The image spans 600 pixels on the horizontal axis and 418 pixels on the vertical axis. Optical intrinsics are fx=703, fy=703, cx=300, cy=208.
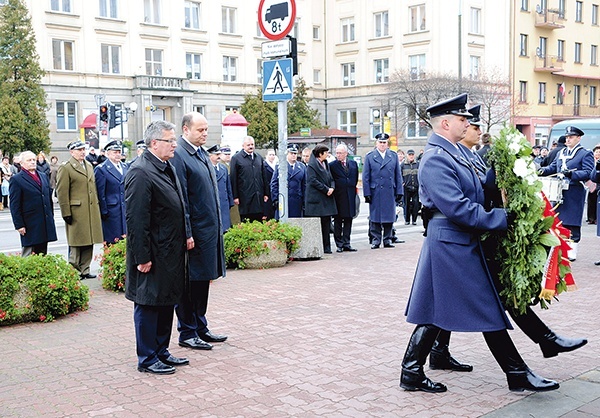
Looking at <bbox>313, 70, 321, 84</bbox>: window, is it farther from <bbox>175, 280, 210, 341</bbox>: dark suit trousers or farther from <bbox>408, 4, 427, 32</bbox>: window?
<bbox>175, 280, 210, 341</bbox>: dark suit trousers

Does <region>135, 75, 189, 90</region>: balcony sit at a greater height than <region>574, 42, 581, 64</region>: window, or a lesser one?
lesser

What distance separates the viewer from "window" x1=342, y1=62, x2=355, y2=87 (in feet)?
183

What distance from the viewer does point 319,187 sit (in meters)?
12.5

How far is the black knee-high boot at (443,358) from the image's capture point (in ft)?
18.6

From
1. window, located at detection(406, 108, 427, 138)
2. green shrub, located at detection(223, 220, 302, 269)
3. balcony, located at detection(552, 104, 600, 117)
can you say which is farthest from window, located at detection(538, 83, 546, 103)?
green shrub, located at detection(223, 220, 302, 269)

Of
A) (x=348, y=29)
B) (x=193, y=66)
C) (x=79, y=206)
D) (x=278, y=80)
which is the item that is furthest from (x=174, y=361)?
(x=348, y=29)

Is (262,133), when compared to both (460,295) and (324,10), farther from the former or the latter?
(460,295)

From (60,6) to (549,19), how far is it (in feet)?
116

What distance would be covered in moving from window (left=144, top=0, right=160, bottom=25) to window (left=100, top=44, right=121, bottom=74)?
3000 millimetres

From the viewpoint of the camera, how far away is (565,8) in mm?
55531

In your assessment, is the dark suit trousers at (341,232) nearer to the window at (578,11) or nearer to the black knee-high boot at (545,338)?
the black knee-high boot at (545,338)

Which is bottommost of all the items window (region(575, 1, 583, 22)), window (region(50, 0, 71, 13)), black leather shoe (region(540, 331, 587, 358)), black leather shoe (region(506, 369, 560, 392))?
black leather shoe (region(506, 369, 560, 392))

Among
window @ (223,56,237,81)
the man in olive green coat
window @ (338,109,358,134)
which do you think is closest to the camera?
the man in olive green coat

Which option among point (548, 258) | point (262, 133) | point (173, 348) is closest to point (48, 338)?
point (173, 348)
